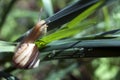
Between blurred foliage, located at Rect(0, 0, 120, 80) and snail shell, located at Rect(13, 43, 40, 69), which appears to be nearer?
snail shell, located at Rect(13, 43, 40, 69)

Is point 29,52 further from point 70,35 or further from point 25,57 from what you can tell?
point 70,35

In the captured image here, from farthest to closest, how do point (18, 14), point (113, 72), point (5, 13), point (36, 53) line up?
point (18, 14), point (113, 72), point (5, 13), point (36, 53)

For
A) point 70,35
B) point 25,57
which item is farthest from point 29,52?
point 70,35

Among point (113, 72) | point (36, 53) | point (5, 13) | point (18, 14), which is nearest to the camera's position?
point (36, 53)

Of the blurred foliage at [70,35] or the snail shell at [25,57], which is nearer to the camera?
the snail shell at [25,57]

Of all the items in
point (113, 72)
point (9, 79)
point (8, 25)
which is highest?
point (8, 25)

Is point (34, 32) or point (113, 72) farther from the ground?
point (34, 32)

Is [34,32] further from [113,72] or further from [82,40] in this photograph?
[113,72]

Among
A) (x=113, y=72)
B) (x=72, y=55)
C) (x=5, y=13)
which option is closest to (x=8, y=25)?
(x=113, y=72)
